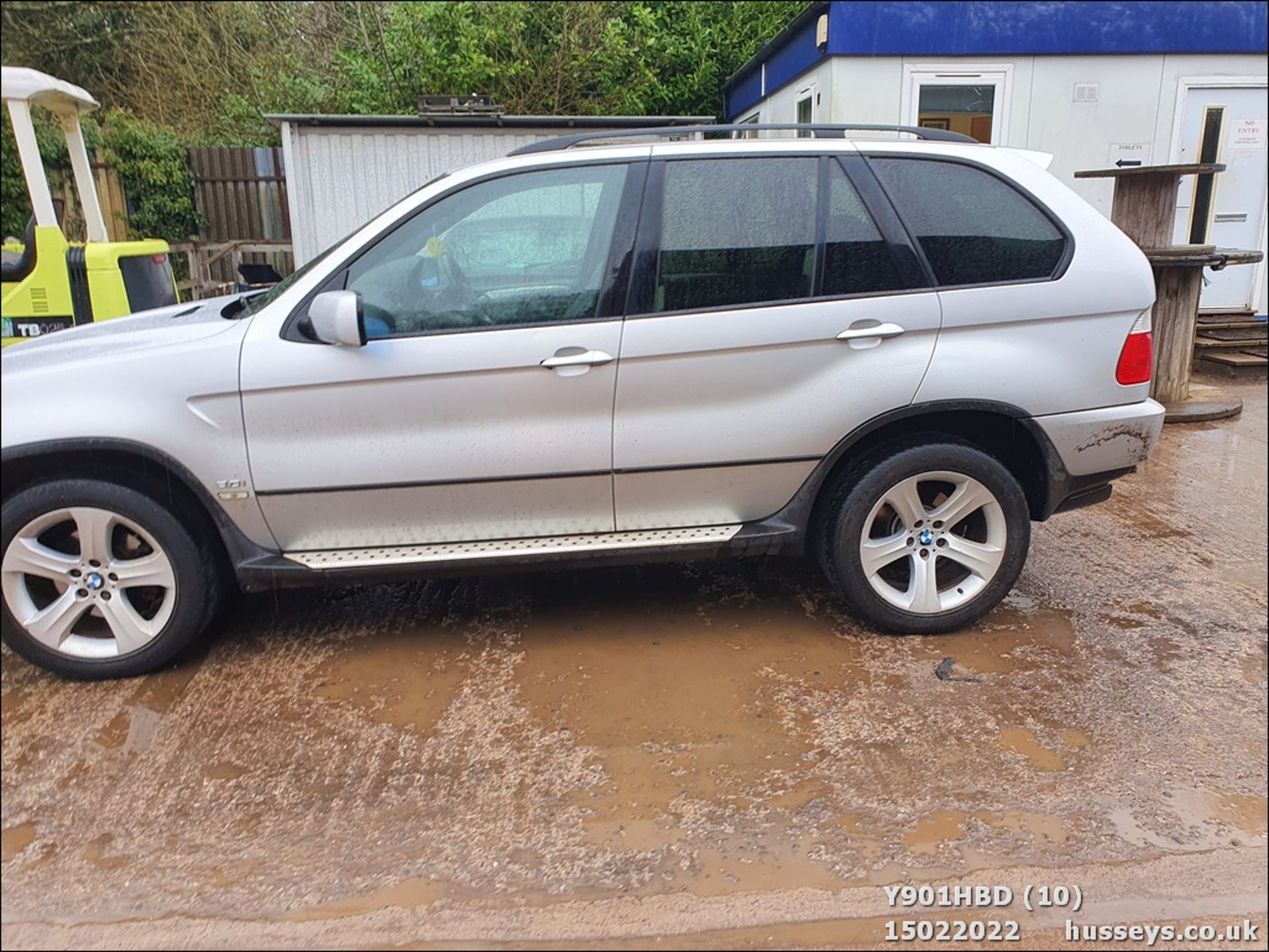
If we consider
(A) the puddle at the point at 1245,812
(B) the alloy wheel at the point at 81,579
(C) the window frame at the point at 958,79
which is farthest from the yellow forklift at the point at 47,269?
(C) the window frame at the point at 958,79

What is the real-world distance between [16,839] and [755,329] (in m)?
2.82

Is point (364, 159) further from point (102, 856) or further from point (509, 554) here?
point (102, 856)

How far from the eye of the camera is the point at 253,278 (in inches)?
359

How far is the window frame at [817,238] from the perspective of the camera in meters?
3.58

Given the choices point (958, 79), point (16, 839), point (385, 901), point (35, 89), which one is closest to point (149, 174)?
point (35, 89)

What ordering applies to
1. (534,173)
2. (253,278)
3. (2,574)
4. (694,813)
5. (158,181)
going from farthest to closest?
(158,181) → (253,278) → (534,173) → (2,574) → (694,813)

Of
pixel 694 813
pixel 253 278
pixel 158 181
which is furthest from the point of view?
pixel 158 181

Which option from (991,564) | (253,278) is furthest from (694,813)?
(253,278)

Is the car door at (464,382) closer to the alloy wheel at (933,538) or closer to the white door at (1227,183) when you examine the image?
the alloy wheel at (933,538)

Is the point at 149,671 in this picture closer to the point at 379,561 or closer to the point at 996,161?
the point at 379,561

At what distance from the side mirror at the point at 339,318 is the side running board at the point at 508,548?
2.56ft

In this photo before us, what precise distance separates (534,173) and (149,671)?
7.69 ft

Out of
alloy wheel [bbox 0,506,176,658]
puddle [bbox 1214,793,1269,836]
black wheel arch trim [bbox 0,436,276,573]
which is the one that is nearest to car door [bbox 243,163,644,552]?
black wheel arch trim [bbox 0,436,276,573]

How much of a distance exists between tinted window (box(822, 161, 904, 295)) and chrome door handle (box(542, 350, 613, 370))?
2.87 feet
